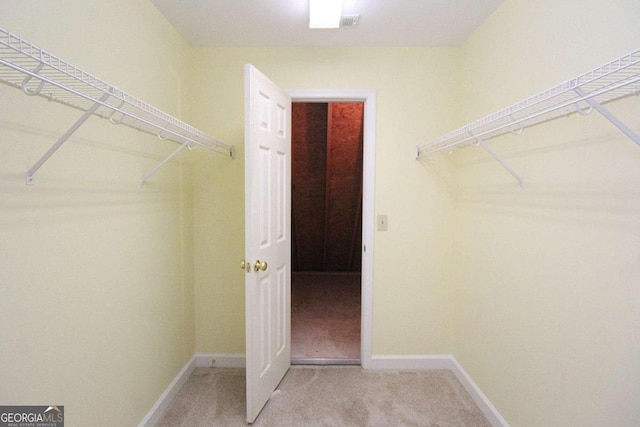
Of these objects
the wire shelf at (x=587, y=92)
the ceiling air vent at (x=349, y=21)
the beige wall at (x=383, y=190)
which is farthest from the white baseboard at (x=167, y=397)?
the ceiling air vent at (x=349, y=21)

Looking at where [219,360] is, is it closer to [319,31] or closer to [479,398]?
[479,398]

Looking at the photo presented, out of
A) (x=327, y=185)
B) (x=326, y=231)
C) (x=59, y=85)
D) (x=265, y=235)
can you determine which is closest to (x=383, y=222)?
(x=265, y=235)

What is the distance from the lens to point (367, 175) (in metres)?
2.19

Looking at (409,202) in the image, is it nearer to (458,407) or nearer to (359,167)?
(458,407)

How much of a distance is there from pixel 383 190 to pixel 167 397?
6.43 feet

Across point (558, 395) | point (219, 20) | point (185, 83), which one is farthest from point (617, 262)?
point (185, 83)

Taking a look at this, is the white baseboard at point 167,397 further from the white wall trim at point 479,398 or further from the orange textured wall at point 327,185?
the orange textured wall at point 327,185

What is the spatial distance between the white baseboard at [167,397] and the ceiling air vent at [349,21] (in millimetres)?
2517

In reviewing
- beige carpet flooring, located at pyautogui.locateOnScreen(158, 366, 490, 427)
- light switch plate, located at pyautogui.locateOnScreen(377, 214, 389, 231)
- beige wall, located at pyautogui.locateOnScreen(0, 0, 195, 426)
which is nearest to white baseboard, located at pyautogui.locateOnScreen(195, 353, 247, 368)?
beige carpet flooring, located at pyautogui.locateOnScreen(158, 366, 490, 427)

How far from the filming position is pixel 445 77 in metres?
2.17

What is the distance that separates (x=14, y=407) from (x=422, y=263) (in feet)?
7.22

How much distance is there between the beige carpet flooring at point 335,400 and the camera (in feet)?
5.68

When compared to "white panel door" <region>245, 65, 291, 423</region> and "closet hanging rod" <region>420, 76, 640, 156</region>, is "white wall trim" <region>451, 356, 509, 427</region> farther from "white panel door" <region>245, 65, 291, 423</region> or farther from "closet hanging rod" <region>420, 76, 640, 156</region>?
"closet hanging rod" <region>420, 76, 640, 156</region>

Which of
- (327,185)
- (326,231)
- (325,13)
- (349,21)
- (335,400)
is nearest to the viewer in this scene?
(325,13)
